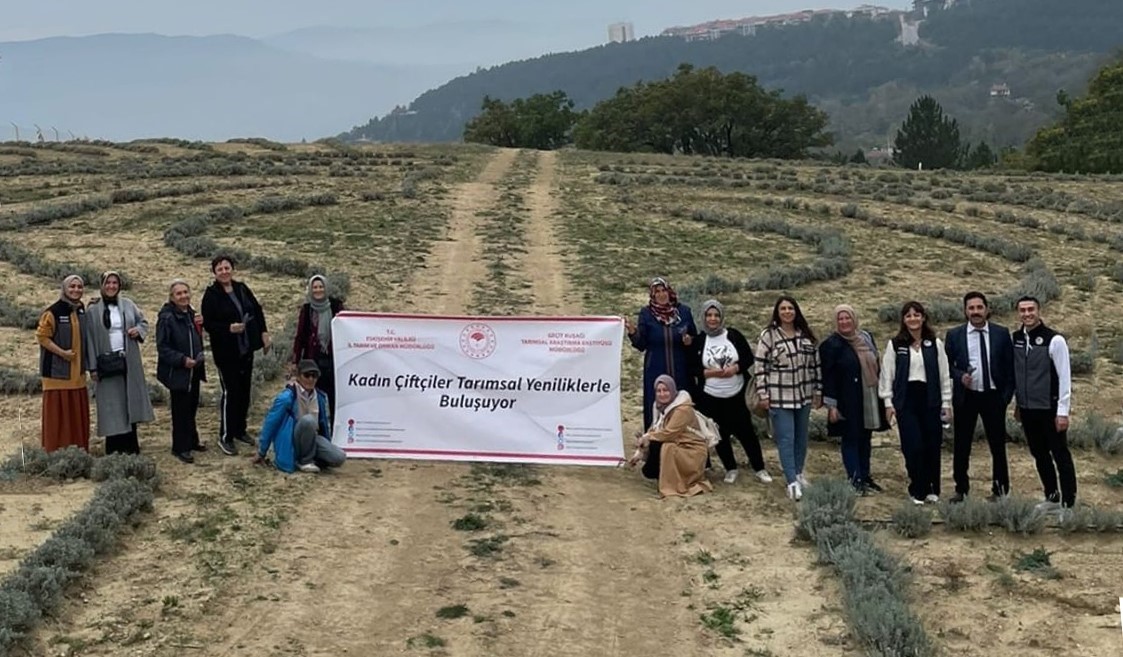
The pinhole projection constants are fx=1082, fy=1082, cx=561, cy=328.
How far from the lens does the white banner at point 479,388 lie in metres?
11.0

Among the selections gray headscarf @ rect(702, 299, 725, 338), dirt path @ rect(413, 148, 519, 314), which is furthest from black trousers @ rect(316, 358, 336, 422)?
dirt path @ rect(413, 148, 519, 314)

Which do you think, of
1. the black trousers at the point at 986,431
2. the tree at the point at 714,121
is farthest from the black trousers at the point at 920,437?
the tree at the point at 714,121

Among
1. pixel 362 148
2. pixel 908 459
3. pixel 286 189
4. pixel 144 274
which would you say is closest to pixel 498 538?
pixel 908 459

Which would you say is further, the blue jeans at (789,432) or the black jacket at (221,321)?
the black jacket at (221,321)

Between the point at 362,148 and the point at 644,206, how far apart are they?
2736 centimetres

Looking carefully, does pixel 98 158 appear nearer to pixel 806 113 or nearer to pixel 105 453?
pixel 105 453

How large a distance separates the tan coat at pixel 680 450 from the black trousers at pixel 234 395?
14.1 feet

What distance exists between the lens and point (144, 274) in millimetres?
20531

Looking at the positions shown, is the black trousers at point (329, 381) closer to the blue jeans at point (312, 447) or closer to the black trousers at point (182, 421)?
the blue jeans at point (312, 447)

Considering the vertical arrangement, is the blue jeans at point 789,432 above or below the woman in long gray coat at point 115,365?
below

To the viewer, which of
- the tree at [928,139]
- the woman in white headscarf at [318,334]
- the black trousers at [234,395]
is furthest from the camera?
the tree at [928,139]

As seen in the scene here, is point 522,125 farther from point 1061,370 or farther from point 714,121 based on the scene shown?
point 1061,370

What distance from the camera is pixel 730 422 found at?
10586 mm

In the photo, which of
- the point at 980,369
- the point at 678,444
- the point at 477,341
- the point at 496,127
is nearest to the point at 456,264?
the point at 477,341
